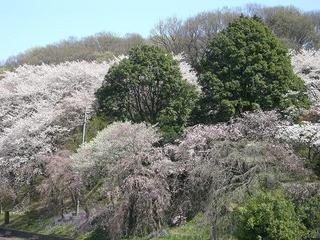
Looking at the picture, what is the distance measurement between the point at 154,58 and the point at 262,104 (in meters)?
8.49

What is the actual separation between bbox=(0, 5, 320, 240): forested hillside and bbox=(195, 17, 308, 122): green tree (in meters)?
0.06

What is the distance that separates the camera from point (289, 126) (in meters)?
22.7

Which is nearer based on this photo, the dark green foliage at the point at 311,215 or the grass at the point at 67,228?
the dark green foliage at the point at 311,215

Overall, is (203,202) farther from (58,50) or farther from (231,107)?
(58,50)

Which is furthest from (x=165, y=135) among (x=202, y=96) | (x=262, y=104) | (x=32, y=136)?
(x=32, y=136)

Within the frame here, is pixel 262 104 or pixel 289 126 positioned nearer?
pixel 289 126

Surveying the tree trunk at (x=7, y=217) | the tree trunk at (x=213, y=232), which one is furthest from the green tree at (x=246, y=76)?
the tree trunk at (x=7, y=217)

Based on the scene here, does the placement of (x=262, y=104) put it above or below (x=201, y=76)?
below

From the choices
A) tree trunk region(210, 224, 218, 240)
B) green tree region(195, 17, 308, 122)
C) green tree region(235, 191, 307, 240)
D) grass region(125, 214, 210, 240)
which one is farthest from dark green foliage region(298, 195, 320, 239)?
green tree region(195, 17, 308, 122)

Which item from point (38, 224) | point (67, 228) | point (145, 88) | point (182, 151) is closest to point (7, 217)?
point (38, 224)

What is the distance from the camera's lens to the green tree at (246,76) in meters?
26.4

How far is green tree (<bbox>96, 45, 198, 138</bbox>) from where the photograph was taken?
1248 inches

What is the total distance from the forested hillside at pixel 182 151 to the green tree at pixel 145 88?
0.07 m

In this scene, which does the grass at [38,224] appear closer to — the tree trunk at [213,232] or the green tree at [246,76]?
the green tree at [246,76]
